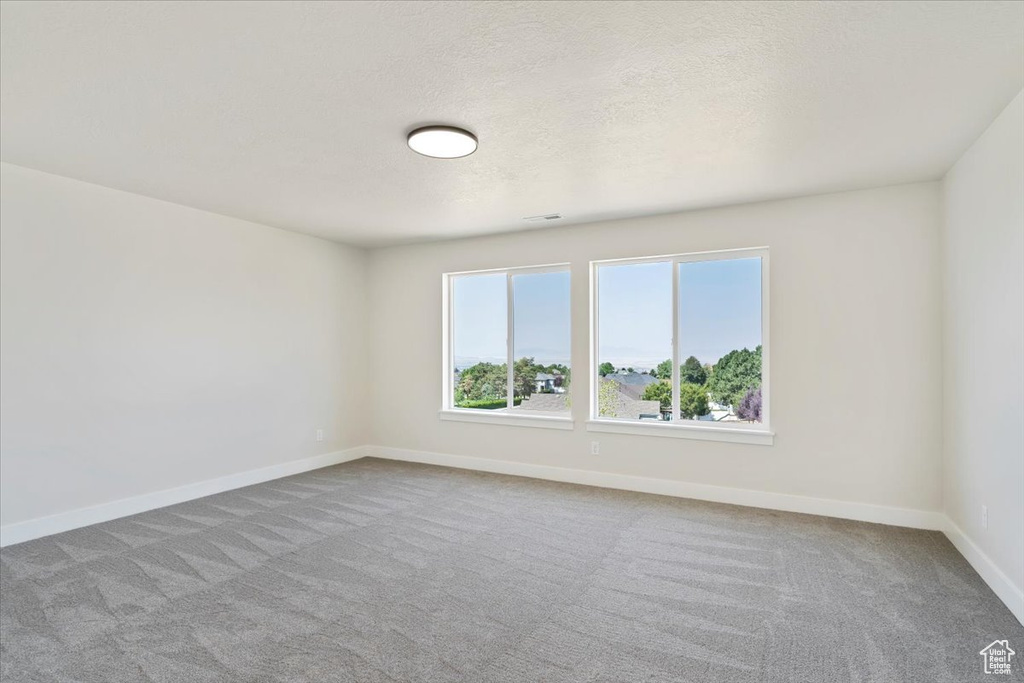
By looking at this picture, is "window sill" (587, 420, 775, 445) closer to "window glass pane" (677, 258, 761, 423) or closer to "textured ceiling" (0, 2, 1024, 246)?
"window glass pane" (677, 258, 761, 423)

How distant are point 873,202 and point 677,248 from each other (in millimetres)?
1493

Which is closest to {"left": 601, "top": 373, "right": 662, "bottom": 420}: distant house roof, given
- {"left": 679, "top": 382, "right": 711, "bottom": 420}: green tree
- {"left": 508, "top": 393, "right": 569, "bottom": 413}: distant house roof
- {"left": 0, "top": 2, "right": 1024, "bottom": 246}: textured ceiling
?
{"left": 679, "top": 382, "right": 711, "bottom": 420}: green tree

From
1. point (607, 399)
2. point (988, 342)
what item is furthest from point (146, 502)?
point (988, 342)

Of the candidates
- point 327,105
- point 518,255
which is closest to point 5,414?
point 327,105

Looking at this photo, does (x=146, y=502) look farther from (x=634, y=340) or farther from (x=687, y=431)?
(x=687, y=431)

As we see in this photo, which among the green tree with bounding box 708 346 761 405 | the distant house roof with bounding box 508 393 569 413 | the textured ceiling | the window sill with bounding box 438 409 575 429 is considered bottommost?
the window sill with bounding box 438 409 575 429

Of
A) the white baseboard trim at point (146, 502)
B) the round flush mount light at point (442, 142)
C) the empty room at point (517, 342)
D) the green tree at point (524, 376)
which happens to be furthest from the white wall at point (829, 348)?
the white baseboard trim at point (146, 502)

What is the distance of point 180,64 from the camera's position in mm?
2180

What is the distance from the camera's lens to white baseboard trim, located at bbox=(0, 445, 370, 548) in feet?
11.3

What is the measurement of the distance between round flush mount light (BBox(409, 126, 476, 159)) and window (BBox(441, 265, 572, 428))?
240 centimetres

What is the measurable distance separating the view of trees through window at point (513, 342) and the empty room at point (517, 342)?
1.6 inches

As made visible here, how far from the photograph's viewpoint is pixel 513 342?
18.2 ft

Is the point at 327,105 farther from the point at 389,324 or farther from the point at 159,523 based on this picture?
the point at 389,324

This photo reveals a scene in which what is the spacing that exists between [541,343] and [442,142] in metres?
2.86
